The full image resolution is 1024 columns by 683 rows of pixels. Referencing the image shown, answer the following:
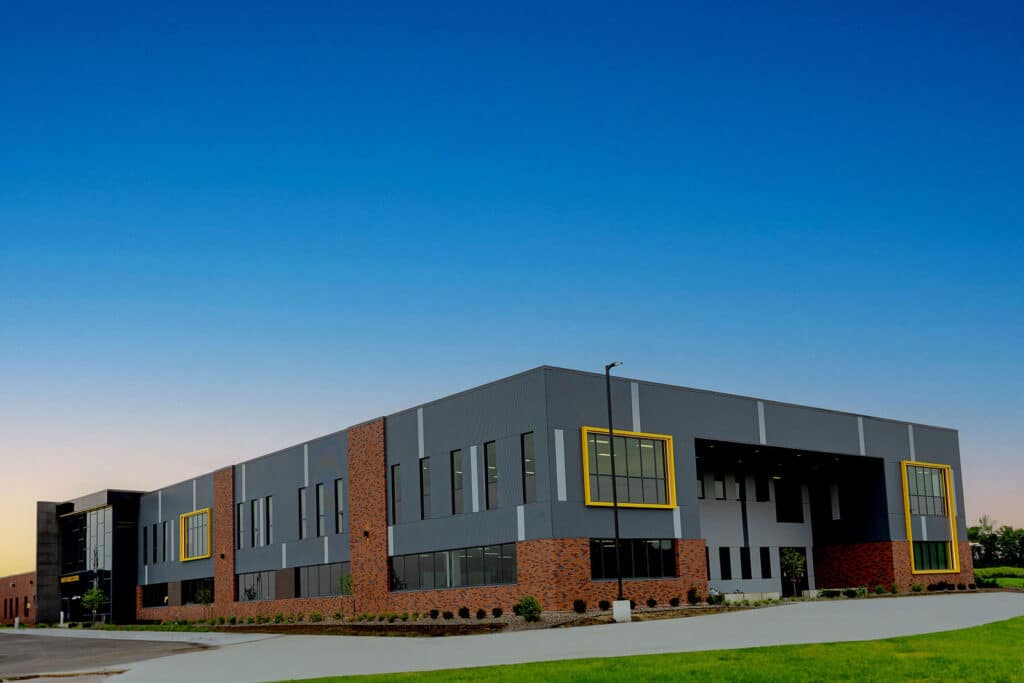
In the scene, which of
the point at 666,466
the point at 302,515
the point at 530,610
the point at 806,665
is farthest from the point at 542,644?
the point at 302,515

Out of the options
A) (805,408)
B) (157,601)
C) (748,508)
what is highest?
(805,408)

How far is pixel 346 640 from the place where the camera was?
38.1 metres

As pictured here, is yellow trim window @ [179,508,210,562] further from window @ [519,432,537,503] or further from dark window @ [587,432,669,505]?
dark window @ [587,432,669,505]

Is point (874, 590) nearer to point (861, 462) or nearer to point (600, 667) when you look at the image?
point (861, 462)

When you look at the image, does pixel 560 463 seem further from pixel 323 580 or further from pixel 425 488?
pixel 323 580

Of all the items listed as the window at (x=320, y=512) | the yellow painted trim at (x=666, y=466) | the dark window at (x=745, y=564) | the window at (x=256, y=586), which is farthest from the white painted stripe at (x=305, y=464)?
the dark window at (x=745, y=564)

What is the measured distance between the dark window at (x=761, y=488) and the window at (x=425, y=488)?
22267 millimetres

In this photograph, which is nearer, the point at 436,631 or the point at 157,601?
the point at 436,631

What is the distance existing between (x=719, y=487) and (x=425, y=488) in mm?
18959

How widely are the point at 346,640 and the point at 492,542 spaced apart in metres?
11.2

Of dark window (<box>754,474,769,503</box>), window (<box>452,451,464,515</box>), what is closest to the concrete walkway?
window (<box>452,451,464,515</box>)

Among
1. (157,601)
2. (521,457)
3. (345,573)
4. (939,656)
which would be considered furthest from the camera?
(157,601)

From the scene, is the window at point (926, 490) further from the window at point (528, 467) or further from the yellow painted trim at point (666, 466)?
the window at point (528, 467)

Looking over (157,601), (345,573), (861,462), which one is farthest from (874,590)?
(157,601)
